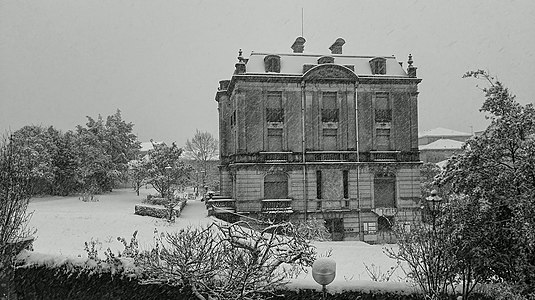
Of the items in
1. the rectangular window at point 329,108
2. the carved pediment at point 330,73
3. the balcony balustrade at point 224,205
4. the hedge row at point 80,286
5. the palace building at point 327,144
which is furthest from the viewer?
the rectangular window at point 329,108

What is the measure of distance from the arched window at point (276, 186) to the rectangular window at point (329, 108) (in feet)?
17.0

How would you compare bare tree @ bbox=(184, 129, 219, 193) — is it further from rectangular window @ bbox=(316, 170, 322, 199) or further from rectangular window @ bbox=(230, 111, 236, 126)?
rectangular window @ bbox=(316, 170, 322, 199)

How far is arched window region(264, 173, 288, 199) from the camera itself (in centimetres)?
2998

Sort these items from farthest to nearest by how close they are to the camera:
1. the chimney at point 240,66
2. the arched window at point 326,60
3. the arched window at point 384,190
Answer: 1. the arched window at point 384,190
2. the arched window at point 326,60
3. the chimney at point 240,66

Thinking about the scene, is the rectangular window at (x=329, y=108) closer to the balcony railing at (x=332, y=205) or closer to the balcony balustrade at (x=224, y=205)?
the balcony railing at (x=332, y=205)

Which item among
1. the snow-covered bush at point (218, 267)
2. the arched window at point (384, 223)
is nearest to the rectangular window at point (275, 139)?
the arched window at point (384, 223)

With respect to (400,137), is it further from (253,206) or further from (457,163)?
(457,163)

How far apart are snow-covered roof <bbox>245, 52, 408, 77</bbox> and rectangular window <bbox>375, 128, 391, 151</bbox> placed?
13.5 feet

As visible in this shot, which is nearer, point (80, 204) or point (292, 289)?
point (292, 289)

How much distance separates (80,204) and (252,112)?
15163mm

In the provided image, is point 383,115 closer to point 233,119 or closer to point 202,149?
point 233,119

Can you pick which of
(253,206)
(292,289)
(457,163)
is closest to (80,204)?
(253,206)

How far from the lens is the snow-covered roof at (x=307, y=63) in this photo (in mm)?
30811

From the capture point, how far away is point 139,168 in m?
41.2
